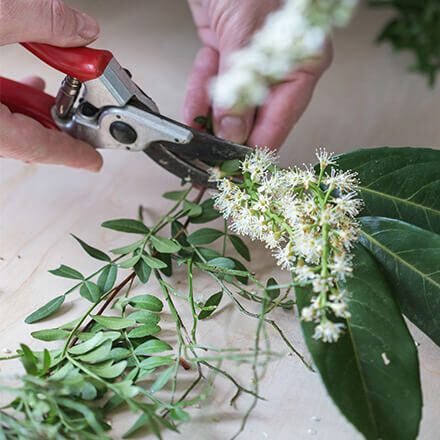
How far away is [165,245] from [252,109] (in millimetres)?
268

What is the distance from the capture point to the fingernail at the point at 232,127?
2.26ft

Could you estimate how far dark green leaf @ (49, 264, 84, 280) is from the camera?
55 centimetres

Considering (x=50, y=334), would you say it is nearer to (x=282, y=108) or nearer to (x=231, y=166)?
(x=231, y=166)

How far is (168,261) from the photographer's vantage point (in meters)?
0.58

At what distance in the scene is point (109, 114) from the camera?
593 mm

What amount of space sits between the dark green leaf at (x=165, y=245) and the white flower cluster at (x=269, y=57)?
0.24m

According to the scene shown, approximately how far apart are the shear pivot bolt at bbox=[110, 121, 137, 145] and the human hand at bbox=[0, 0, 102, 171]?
0.06 meters

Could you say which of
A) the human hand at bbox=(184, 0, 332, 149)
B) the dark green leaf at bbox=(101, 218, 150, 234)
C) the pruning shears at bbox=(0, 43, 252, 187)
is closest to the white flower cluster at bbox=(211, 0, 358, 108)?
the human hand at bbox=(184, 0, 332, 149)

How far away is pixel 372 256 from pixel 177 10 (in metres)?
0.66

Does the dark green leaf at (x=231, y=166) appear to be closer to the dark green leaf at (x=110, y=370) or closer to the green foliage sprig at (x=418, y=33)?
the dark green leaf at (x=110, y=370)

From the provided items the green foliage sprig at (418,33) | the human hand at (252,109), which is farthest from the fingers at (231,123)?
the green foliage sprig at (418,33)

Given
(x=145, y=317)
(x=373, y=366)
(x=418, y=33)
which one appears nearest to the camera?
(x=373, y=366)

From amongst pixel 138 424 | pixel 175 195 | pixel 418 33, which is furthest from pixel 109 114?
pixel 418 33

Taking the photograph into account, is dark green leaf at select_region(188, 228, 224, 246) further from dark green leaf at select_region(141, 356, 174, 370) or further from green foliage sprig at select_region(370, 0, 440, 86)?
green foliage sprig at select_region(370, 0, 440, 86)
